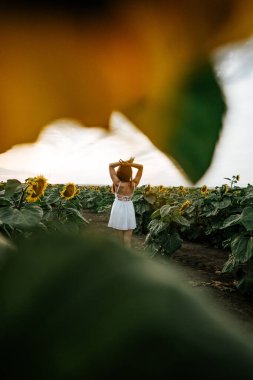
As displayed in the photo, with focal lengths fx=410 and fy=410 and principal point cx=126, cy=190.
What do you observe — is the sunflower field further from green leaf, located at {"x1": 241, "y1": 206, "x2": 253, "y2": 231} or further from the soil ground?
the soil ground

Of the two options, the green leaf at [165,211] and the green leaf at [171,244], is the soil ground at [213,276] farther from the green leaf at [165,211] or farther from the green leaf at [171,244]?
the green leaf at [165,211]

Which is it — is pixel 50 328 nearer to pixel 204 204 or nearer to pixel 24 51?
pixel 24 51

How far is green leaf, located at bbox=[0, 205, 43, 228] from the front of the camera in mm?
1626

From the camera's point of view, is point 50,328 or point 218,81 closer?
point 50,328

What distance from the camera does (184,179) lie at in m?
0.33

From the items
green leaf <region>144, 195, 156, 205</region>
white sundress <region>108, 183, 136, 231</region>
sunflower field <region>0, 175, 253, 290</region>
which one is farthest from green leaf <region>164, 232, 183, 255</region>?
green leaf <region>144, 195, 156, 205</region>

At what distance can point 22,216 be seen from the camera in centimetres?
170

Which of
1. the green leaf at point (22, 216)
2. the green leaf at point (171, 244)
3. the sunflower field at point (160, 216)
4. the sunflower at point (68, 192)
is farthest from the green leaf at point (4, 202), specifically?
the green leaf at point (171, 244)

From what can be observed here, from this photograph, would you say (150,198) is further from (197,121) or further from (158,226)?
(197,121)

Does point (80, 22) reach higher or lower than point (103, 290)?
higher

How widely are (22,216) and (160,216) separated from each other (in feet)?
11.1

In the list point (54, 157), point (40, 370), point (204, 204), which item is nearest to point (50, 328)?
point (40, 370)

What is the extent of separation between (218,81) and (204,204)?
21.6ft

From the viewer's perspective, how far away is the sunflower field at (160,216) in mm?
1815
